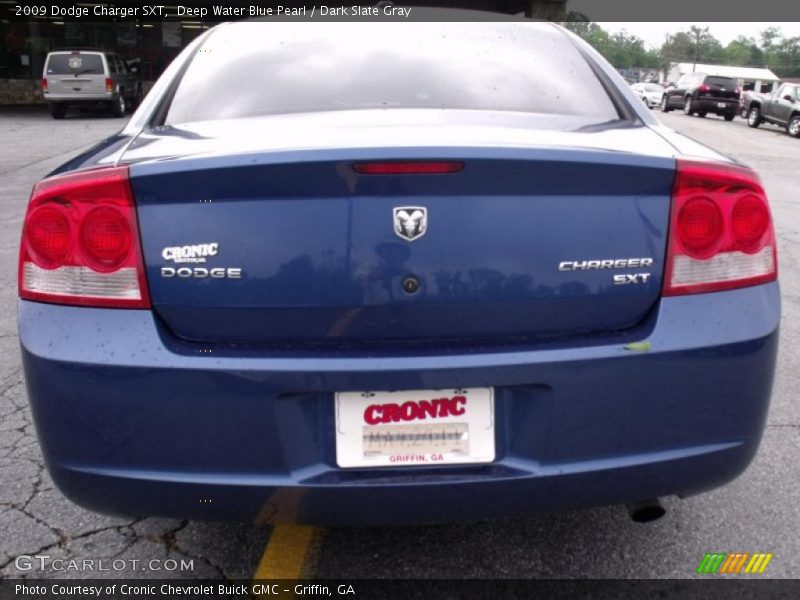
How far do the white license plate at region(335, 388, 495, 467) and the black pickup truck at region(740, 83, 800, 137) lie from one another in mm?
25854

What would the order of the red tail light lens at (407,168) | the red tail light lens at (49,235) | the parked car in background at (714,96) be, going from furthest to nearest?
the parked car in background at (714,96)
the red tail light lens at (49,235)
the red tail light lens at (407,168)

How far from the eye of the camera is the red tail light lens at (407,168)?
1.76m

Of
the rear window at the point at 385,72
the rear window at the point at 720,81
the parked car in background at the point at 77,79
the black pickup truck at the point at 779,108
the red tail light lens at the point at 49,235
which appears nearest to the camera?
the red tail light lens at the point at 49,235

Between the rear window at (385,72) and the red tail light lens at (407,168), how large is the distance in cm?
65

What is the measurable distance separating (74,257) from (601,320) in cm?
127

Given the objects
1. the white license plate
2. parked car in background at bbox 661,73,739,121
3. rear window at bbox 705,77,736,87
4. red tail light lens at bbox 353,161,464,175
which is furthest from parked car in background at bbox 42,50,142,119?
rear window at bbox 705,77,736,87

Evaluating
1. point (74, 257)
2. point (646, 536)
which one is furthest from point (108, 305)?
point (646, 536)

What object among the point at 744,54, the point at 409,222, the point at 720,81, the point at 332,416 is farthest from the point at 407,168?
the point at 744,54

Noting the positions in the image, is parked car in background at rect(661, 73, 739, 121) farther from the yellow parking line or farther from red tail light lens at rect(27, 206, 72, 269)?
red tail light lens at rect(27, 206, 72, 269)

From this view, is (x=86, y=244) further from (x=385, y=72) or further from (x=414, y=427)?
(x=385, y=72)

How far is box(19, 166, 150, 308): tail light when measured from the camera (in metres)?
1.83

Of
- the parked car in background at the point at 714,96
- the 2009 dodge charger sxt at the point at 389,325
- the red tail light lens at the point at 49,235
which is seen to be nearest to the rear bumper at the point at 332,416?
the 2009 dodge charger sxt at the point at 389,325

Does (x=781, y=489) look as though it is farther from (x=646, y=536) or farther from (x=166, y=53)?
(x=166, y=53)

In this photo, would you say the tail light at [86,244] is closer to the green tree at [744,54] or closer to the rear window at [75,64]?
the rear window at [75,64]
